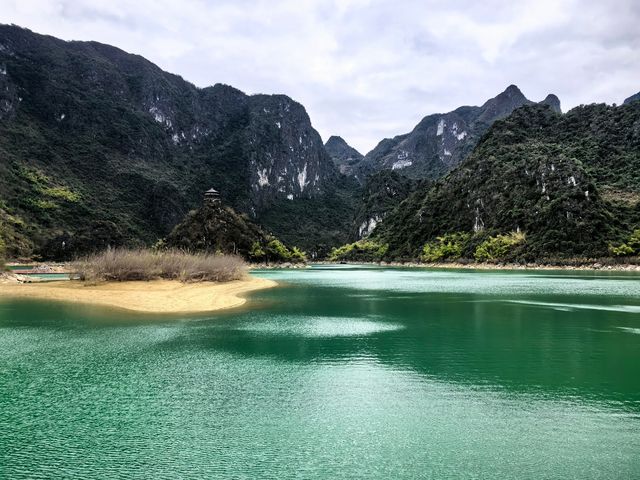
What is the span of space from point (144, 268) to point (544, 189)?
10967 cm

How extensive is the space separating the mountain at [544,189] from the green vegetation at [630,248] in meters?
3.61

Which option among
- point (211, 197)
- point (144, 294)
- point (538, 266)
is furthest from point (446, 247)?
point (144, 294)

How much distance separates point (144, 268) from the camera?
45125mm

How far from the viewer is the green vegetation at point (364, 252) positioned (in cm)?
17388

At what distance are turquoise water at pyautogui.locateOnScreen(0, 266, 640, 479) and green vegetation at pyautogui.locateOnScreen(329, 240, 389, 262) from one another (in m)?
149

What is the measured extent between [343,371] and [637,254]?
309 ft

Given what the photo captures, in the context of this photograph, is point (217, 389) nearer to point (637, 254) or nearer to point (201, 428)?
point (201, 428)

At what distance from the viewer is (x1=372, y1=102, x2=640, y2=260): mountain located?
342 feet

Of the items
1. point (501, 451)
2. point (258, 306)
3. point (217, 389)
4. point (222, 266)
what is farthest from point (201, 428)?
point (222, 266)

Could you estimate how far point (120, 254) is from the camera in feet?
152

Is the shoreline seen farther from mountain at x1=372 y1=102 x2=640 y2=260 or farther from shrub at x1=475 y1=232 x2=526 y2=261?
mountain at x1=372 y1=102 x2=640 y2=260

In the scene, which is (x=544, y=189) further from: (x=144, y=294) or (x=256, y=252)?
(x=144, y=294)

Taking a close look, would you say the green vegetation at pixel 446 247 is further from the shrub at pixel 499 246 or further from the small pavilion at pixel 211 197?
the small pavilion at pixel 211 197

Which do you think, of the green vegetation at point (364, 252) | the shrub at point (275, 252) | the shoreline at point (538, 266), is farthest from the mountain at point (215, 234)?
the green vegetation at point (364, 252)
